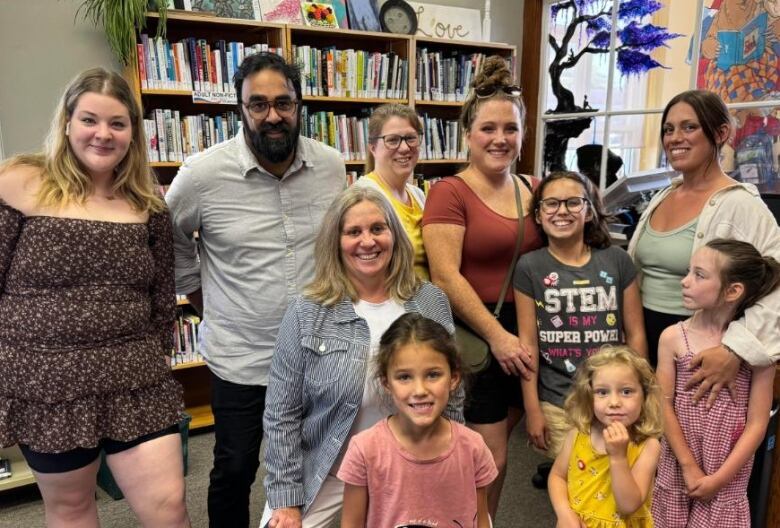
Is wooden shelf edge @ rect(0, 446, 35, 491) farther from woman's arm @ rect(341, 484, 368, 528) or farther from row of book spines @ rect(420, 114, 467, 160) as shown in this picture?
row of book spines @ rect(420, 114, 467, 160)

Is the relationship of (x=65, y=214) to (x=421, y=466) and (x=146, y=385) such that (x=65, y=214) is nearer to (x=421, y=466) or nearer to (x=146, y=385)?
(x=146, y=385)

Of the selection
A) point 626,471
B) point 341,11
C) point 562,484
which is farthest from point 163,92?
point 626,471

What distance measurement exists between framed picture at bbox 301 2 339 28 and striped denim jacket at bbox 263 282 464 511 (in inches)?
91.4

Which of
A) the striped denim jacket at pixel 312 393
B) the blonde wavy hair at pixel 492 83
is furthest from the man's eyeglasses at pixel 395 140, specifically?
the striped denim jacket at pixel 312 393

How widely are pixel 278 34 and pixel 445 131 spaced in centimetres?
125

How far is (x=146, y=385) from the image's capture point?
5.12 ft

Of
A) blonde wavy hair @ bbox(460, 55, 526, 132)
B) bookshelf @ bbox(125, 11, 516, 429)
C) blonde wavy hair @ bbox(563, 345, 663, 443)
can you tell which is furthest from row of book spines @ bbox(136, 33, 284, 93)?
blonde wavy hair @ bbox(563, 345, 663, 443)

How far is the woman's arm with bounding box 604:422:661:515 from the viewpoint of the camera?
1431 millimetres

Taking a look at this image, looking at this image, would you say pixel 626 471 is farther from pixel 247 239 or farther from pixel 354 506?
pixel 247 239

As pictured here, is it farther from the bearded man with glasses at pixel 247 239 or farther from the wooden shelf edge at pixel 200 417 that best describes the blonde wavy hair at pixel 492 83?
the wooden shelf edge at pixel 200 417

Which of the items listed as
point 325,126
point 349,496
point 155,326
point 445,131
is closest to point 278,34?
point 325,126

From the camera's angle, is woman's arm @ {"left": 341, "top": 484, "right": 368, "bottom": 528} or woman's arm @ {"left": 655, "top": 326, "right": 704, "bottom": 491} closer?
woman's arm @ {"left": 341, "top": 484, "right": 368, "bottom": 528}

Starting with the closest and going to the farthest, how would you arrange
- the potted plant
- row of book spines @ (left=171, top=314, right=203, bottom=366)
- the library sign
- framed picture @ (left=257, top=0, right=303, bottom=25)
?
the potted plant
row of book spines @ (left=171, top=314, right=203, bottom=366)
framed picture @ (left=257, top=0, right=303, bottom=25)
the library sign

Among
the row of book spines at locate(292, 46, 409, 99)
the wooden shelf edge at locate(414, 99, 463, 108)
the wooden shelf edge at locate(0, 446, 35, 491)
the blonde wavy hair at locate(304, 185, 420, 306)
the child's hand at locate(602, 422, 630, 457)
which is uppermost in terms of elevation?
the row of book spines at locate(292, 46, 409, 99)
